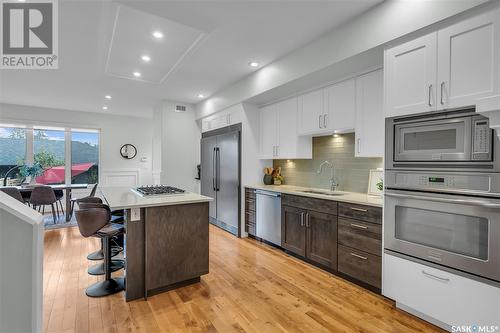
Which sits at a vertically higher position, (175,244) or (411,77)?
(411,77)

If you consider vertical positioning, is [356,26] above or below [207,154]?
above

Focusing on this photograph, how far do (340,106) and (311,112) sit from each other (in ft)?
1.57

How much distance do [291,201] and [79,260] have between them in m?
2.95

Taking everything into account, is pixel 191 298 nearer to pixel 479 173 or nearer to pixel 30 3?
pixel 479 173

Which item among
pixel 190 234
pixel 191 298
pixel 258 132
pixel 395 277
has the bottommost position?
pixel 191 298

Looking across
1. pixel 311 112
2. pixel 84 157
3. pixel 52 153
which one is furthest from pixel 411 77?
pixel 52 153

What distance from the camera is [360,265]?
2562 mm

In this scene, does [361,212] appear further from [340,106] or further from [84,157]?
[84,157]

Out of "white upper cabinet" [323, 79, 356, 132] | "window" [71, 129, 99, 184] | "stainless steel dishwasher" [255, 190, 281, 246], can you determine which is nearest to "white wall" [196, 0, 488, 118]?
"white upper cabinet" [323, 79, 356, 132]

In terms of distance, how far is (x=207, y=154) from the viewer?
5.34m

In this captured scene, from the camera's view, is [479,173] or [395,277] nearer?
[479,173]

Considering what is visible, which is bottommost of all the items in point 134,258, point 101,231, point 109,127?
point 134,258

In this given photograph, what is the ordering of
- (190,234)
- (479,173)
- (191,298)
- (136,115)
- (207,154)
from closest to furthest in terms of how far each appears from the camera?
(479,173) < (191,298) < (190,234) < (207,154) < (136,115)

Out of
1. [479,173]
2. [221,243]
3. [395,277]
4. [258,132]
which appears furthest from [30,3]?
[395,277]
